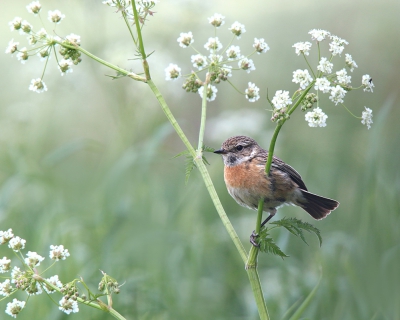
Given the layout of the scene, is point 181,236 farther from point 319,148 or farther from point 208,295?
point 319,148

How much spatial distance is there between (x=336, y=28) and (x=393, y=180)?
384cm

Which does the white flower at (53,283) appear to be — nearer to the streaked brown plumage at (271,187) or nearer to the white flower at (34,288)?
the white flower at (34,288)

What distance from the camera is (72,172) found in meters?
8.80

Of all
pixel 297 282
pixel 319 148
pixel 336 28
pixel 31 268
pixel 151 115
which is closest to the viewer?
pixel 31 268

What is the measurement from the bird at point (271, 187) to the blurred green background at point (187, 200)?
1.02m

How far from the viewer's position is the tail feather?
379cm

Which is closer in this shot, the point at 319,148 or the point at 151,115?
the point at 319,148

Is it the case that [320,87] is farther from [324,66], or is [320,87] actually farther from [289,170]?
[289,170]

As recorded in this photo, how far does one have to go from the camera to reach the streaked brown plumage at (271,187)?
3697 millimetres

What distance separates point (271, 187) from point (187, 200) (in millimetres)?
2092

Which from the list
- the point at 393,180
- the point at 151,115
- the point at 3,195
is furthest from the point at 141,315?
the point at 151,115

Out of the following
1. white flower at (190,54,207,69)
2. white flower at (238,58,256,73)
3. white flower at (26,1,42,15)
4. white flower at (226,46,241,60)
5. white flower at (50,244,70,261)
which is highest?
white flower at (26,1,42,15)

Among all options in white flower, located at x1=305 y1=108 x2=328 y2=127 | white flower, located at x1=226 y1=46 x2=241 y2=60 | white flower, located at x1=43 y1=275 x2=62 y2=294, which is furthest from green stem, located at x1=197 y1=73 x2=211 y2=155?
white flower, located at x1=43 y1=275 x2=62 y2=294

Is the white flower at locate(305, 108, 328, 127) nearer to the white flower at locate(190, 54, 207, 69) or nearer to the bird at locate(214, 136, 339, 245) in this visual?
the white flower at locate(190, 54, 207, 69)
